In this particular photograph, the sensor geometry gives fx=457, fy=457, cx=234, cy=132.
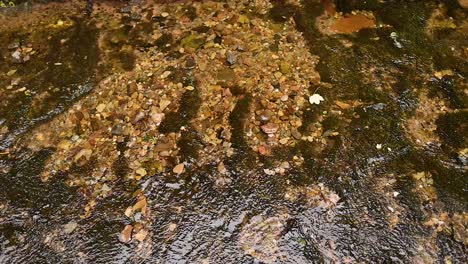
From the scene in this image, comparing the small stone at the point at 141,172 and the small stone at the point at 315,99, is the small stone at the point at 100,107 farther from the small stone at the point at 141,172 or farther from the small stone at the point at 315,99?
the small stone at the point at 315,99

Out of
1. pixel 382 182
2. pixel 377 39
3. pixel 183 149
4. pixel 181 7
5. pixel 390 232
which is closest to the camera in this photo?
pixel 390 232

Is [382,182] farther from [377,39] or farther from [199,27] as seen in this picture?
[199,27]

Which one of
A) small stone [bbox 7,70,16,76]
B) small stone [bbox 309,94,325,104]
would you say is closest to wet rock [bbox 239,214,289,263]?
small stone [bbox 309,94,325,104]

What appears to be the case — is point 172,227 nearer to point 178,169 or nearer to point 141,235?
point 141,235

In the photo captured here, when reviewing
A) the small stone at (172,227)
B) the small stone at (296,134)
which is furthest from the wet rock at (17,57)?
the small stone at (296,134)

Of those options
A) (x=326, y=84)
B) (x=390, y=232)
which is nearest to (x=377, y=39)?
(x=326, y=84)

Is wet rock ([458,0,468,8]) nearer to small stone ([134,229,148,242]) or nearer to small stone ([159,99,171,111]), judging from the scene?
small stone ([159,99,171,111])

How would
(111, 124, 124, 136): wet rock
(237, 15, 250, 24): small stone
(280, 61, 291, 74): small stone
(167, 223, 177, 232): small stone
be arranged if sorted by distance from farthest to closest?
(237, 15, 250, 24): small stone → (280, 61, 291, 74): small stone → (111, 124, 124, 136): wet rock → (167, 223, 177, 232): small stone

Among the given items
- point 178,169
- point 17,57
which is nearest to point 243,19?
point 178,169
